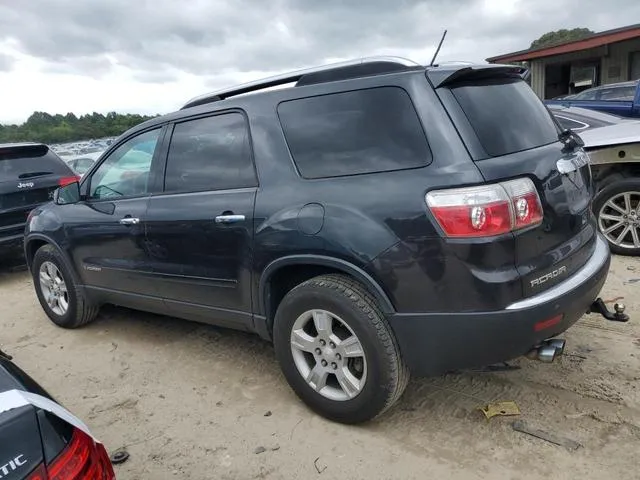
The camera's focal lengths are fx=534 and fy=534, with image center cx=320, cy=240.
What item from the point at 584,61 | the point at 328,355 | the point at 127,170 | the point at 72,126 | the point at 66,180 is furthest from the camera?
the point at 72,126

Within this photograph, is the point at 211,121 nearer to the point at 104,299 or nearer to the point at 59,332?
the point at 104,299

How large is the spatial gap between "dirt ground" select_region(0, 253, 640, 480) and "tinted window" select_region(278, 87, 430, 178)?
140 cm

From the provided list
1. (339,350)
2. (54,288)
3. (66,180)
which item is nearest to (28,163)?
(66,180)

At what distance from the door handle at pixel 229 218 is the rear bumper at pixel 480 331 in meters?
1.08

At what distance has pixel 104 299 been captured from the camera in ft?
14.3

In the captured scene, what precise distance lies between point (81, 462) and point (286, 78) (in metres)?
2.30

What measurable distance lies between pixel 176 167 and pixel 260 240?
993mm

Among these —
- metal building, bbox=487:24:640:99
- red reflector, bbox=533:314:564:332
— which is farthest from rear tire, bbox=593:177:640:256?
metal building, bbox=487:24:640:99

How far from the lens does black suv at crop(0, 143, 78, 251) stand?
643cm

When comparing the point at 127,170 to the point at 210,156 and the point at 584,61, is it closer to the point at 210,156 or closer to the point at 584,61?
the point at 210,156

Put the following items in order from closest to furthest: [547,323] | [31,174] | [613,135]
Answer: [547,323]
[613,135]
[31,174]

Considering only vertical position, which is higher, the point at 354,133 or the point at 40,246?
the point at 354,133

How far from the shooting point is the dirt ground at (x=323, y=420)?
257 centimetres

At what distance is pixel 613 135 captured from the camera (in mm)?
5391
